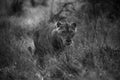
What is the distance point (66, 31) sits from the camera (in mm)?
5055

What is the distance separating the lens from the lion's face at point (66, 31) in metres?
4.88

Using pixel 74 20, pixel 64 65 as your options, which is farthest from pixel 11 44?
pixel 74 20

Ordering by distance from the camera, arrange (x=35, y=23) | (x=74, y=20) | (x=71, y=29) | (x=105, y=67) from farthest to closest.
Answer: (x=35, y=23) < (x=74, y=20) < (x=71, y=29) < (x=105, y=67)

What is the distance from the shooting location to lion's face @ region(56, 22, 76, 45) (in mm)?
4875

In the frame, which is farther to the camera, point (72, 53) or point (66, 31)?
point (66, 31)

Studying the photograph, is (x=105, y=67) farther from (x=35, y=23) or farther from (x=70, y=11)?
(x=35, y=23)

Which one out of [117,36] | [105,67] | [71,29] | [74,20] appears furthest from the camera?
[74,20]

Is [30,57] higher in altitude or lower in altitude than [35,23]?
lower

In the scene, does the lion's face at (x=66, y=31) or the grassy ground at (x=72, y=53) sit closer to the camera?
the grassy ground at (x=72, y=53)

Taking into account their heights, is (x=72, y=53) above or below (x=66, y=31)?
below

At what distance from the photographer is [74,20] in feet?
18.0

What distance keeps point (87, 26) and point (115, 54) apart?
4.60 ft

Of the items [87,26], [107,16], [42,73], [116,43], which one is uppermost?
[107,16]

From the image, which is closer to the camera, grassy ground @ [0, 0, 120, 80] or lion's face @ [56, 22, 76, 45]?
grassy ground @ [0, 0, 120, 80]
